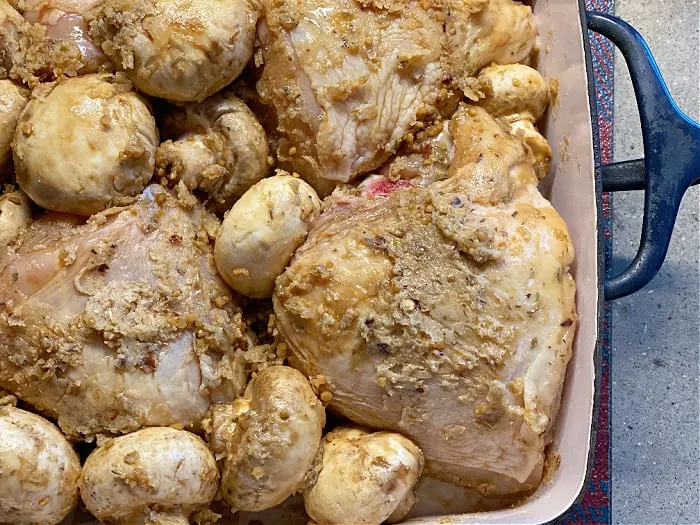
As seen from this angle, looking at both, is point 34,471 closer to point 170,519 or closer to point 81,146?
point 170,519

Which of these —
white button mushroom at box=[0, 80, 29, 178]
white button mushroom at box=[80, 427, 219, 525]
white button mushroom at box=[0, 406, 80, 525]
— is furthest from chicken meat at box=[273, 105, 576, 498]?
white button mushroom at box=[0, 80, 29, 178]

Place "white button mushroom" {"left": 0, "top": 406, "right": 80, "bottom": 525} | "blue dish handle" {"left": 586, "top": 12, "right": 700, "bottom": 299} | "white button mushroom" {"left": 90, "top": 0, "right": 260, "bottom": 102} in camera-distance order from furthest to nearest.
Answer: "blue dish handle" {"left": 586, "top": 12, "right": 700, "bottom": 299} < "white button mushroom" {"left": 90, "top": 0, "right": 260, "bottom": 102} < "white button mushroom" {"left": 0, "top": 406, "right": 80, "bottom": 525}

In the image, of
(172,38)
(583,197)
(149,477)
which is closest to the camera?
(149,477)

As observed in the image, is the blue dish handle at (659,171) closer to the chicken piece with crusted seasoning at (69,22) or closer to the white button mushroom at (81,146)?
the white button mushroom at (81,146)

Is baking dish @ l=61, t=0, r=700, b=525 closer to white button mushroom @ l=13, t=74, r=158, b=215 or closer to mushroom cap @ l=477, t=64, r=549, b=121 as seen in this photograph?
mushroom cap @ l=477, t=64, r=549, b=121

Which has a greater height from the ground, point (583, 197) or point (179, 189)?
point (583, 197)

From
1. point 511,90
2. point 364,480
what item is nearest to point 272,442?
point 364,480
